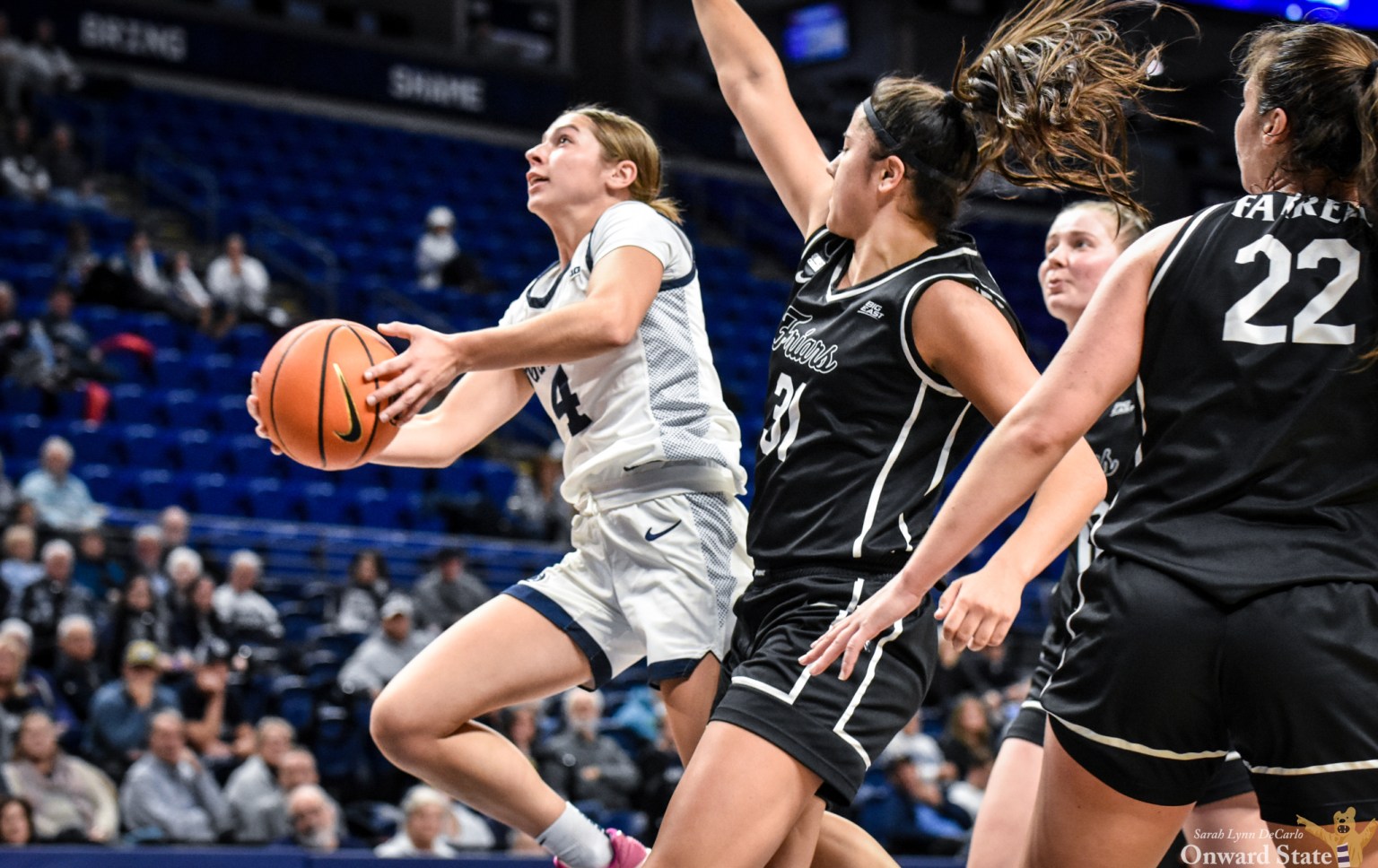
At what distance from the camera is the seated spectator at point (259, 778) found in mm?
8016

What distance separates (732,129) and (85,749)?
14.6 m

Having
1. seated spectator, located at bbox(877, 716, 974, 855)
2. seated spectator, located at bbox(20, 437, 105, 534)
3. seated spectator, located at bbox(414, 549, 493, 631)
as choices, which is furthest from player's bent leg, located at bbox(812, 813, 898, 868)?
seated spectator, located at bbox(20, 437, 105, 534)

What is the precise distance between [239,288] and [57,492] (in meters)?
4.01

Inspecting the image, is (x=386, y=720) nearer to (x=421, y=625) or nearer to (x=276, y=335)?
(x=421, y=625)

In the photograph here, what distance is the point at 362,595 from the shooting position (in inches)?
411

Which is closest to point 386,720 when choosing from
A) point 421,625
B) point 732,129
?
point 421,625

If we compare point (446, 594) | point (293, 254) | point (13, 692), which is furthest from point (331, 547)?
point (293, 254)

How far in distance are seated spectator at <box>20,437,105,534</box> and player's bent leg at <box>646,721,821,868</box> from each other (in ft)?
28.4

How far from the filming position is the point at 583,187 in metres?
3.84

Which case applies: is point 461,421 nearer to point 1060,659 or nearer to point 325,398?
point 325,398

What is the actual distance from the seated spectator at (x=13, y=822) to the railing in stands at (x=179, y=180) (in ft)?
33.5

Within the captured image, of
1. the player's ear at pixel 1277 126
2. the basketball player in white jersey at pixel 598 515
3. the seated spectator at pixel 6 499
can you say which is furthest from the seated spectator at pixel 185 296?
the player's ear at pixel 1277 126

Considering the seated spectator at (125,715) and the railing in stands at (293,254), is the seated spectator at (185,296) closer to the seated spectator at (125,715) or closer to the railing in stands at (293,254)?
the railing in stands at (293,254)

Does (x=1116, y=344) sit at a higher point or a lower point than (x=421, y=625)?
higher
